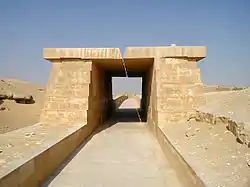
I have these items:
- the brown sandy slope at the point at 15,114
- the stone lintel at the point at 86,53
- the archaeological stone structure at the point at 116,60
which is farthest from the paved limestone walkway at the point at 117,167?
the brown sandy slope at the point at 15,114

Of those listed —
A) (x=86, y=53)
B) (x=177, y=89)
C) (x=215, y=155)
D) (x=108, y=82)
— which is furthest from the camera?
(x=108, y=82)

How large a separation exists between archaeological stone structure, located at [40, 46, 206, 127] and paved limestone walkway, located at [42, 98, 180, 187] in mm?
1208

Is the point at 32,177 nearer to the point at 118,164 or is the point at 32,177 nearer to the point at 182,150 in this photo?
the point at 118,164

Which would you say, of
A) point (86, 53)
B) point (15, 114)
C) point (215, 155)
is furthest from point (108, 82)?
point (215, 155)

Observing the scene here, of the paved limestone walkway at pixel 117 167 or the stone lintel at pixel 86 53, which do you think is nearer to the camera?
the paved limestone walkway at pixel 117 167

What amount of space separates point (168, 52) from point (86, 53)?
279 cm

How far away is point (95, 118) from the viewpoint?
29.8 ft

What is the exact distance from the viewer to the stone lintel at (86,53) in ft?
27.2

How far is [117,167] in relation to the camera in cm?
474

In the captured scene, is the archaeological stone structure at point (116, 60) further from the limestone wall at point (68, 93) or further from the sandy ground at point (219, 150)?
the sandy ground at point (219, 150)

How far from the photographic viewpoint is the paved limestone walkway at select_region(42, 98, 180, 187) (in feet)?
13.0

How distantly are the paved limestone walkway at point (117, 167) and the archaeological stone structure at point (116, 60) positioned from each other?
1208 mm

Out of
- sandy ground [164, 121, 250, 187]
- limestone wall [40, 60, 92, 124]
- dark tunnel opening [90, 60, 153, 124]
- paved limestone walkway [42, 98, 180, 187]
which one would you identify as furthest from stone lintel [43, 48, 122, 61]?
sandy ground [164, 121, 250, 187]

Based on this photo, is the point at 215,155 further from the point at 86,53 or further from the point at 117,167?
the point at 86,53
